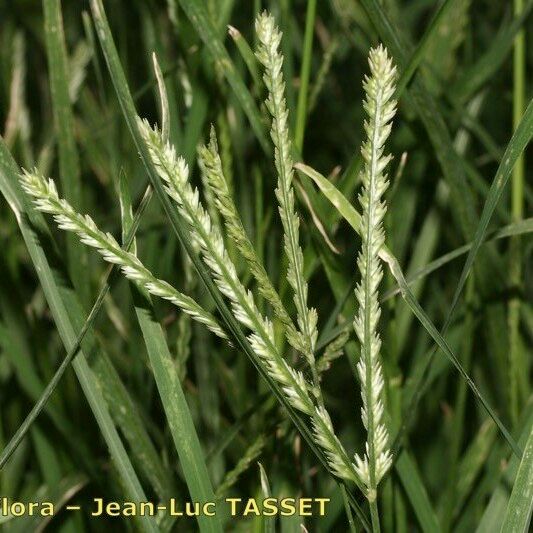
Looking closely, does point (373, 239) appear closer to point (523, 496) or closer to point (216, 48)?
point (523, 496)

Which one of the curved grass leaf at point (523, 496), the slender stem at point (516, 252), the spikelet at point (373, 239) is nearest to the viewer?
the spikelet at point (373, 239)

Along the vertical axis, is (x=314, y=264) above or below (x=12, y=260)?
below

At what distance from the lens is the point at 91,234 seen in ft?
1.55

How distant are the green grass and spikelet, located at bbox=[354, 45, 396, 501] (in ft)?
0.09

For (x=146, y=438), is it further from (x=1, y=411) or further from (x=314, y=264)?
(x=1, y=411)

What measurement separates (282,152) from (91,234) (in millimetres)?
116

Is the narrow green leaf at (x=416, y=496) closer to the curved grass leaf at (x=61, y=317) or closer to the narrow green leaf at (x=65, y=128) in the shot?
the curved grass leaf at (x=61, y=317)

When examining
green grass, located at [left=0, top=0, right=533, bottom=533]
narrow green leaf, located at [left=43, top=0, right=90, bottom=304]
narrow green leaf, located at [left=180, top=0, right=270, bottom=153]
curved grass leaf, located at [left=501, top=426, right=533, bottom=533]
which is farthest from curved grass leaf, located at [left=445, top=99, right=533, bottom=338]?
narrow green leaf, located at [left=43, top=0, right=90, bottom=304]

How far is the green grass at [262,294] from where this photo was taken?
59cm

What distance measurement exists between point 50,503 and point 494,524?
1.49 feet

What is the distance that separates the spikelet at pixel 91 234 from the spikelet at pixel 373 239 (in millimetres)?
100

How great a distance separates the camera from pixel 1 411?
1115 millimetres

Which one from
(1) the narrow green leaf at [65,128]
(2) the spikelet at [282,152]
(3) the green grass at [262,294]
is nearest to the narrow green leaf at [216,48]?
(3) the green grass at [262,294]

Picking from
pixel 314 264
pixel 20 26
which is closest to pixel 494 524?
pixel 314 264
